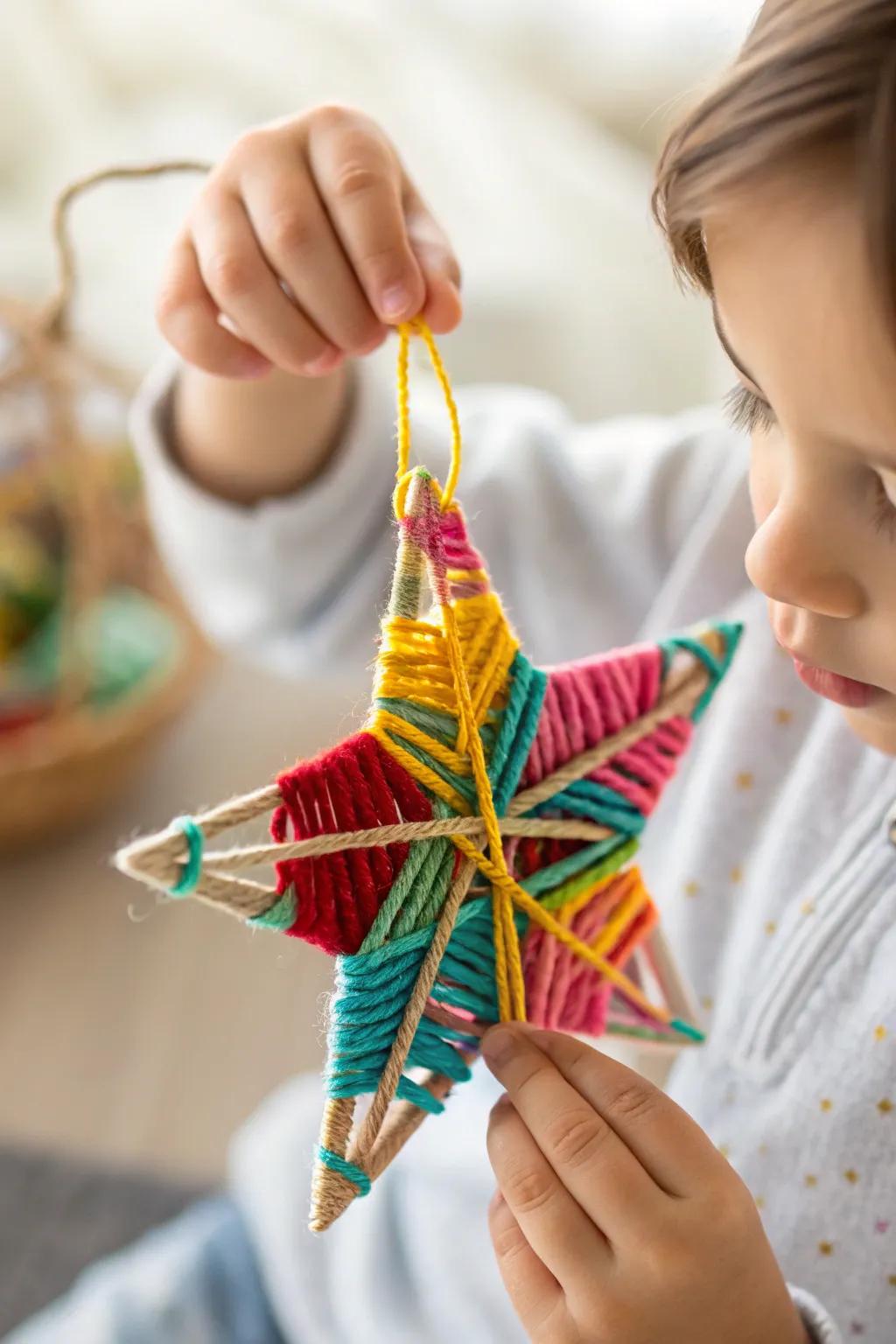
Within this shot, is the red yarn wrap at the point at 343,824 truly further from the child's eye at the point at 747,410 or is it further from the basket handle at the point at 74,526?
the basket handle at the point at 74,526

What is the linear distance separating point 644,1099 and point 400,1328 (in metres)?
0.29

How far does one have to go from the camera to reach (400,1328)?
2.06 ft

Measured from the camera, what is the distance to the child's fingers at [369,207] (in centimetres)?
47

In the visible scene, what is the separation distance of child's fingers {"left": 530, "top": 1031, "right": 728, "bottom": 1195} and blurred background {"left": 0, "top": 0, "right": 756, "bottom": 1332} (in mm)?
556

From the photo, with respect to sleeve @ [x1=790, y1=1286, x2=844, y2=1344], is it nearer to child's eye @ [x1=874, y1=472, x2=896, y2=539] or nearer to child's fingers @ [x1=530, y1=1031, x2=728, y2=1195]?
child's fingers @ [x1=530, y1=1031, x2=728, y2=1195]

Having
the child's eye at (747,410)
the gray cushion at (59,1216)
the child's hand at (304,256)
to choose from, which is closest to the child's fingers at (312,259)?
the child's hand at (304,256)

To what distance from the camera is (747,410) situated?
41 cm

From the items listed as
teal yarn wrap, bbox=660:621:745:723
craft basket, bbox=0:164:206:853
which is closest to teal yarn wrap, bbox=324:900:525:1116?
teal yarn wrap, bbox=660:621:745:723

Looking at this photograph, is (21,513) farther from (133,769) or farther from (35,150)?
(35,150)

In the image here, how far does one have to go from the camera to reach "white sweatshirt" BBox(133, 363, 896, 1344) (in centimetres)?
54

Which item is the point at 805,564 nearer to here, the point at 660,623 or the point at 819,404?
the point at 819,404

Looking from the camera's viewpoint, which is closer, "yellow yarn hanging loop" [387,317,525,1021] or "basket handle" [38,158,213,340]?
"yellow yarn hanging loop" [387,317,525,1021]

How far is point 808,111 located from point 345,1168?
13.4 inches

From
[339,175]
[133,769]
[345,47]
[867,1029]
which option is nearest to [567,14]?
[345,47]
